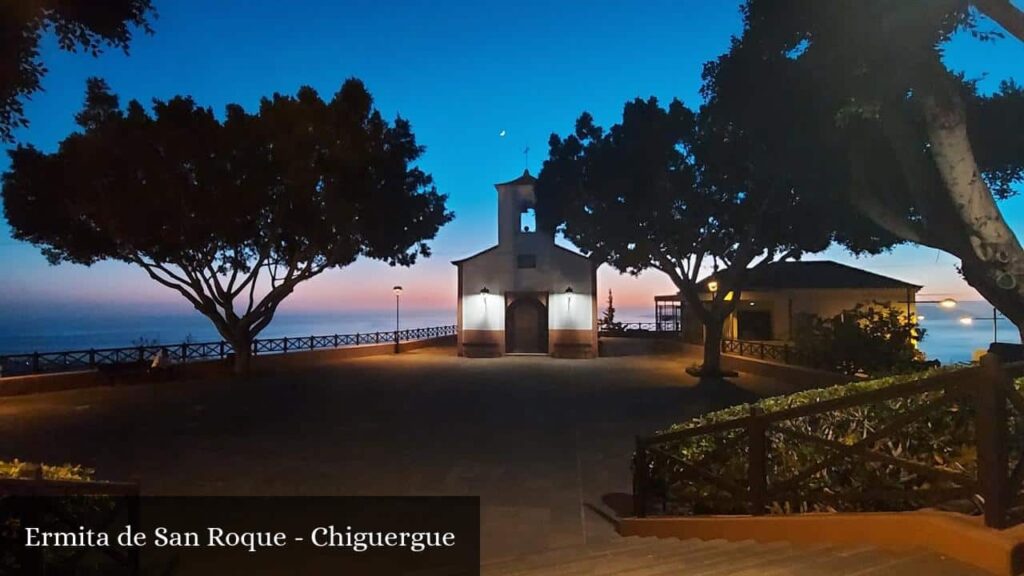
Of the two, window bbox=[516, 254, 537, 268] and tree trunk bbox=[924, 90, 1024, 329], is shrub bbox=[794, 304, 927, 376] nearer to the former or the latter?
tree trunk bbox=[924, 90, 1024, 329]

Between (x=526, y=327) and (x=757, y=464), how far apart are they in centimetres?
2234

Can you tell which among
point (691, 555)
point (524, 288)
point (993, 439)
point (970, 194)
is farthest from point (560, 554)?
point (524, 288)

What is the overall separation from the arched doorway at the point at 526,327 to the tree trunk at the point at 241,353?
10518 millimetres

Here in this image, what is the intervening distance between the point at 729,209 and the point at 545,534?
43.9 ft

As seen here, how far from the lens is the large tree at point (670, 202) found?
1683 cm

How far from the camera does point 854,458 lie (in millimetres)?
4293

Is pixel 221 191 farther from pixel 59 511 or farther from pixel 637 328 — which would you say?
pixel 637 328

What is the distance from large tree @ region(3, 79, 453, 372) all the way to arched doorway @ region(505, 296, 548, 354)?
7.85 meters

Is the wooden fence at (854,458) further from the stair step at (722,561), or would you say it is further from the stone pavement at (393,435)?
the stone pavement at (393,435)

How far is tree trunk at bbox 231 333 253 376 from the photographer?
19891mm

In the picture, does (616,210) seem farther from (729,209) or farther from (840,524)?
(840,524)

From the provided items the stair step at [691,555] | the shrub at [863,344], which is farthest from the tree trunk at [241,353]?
the stair step at [691,555]

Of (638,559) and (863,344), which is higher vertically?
(863,344)

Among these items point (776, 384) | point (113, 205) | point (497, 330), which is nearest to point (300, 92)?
point (113, 205)
